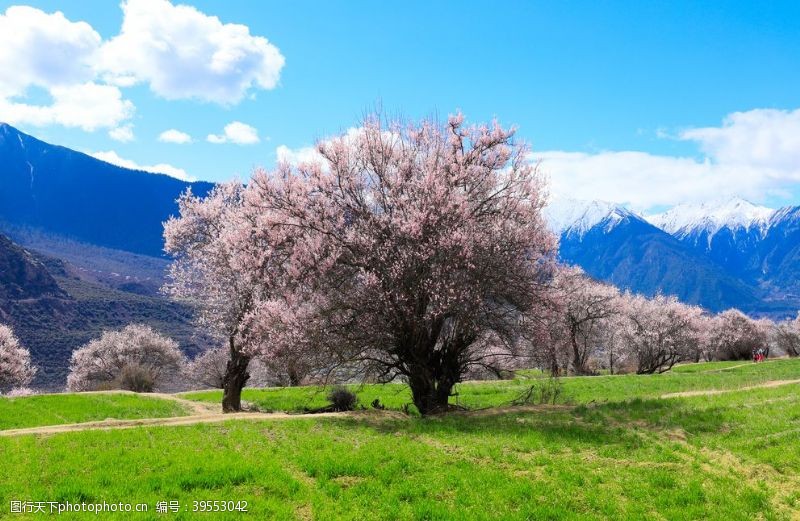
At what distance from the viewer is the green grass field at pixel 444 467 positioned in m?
9.95

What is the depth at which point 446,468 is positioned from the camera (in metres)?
12.2

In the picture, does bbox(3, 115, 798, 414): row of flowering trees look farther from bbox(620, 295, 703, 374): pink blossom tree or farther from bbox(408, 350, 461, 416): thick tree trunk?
bbox(620, 295, 703, 374): pink blossom tree

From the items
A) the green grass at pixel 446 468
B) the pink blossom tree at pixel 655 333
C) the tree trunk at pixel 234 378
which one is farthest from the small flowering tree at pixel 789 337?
the tree trunk at pixel 234 378

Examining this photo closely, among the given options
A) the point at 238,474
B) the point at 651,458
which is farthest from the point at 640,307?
the point at 238,474

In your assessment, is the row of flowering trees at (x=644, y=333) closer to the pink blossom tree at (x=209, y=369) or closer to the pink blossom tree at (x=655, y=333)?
the pink blossom tree at (x=655, y=333)

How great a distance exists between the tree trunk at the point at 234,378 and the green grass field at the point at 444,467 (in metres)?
10.8

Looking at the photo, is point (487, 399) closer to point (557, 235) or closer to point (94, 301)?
point (557, 235)

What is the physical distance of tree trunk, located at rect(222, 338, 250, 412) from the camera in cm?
2900

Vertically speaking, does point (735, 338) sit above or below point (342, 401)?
above

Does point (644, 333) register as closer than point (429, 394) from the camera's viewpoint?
No

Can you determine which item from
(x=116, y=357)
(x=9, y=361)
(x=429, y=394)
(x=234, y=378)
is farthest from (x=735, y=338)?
(x=9, y=361)

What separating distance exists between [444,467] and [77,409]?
2660cm

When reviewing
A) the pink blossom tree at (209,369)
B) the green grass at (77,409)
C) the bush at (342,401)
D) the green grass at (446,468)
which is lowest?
the pink blossom tree at (209,369)

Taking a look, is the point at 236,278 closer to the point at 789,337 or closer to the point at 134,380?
the point at 134,380
